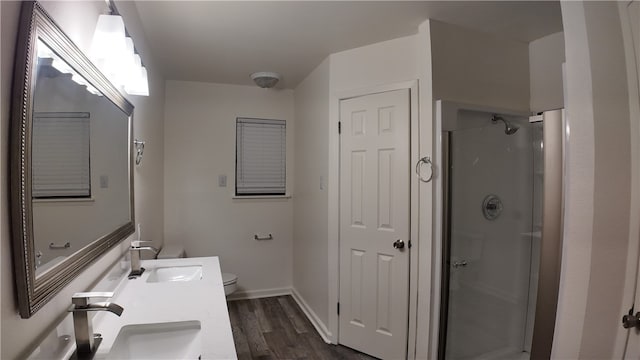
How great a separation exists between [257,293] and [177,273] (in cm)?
180

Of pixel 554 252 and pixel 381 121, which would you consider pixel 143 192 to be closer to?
pixel 381 121

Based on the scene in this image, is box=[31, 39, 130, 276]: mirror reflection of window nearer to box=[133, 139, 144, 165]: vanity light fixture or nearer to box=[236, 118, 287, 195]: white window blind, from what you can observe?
box=[133, 139, 144, 165]: vanity light fixture

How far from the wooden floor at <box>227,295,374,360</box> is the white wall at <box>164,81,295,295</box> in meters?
0.30

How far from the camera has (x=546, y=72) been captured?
2.25 metres

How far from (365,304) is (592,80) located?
6.44 feet

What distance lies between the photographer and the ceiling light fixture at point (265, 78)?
300 cm

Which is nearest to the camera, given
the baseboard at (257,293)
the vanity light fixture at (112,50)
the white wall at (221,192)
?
the vanity light fixture at (112,50)

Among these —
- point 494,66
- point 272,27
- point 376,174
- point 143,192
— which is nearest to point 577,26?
point 494,66

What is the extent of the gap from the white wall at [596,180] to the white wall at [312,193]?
5.81 ft

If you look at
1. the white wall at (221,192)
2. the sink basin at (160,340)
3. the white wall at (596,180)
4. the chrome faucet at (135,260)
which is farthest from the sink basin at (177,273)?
the white wall at (596,180)

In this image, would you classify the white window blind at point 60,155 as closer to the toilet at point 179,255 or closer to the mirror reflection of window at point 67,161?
the mirror reflection of window at point 67,161

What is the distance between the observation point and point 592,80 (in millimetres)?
1065

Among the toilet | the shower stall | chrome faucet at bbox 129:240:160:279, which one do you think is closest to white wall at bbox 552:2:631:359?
the shower stall

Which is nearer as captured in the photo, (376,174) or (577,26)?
(577,26)
